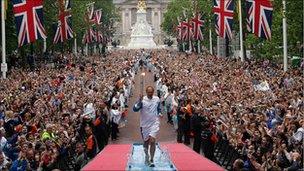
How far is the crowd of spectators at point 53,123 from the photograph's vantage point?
17.6 meters

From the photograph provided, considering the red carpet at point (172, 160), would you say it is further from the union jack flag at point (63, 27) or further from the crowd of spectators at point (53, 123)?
the union jack flag at point (63, 27)

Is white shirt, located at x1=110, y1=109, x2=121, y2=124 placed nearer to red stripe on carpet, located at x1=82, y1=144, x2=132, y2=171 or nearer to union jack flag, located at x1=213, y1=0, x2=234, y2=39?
red stripe on carpet, located at x1=82, y1=144, x2=132, y2=171

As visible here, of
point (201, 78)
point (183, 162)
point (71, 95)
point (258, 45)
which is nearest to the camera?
point (183, 162)

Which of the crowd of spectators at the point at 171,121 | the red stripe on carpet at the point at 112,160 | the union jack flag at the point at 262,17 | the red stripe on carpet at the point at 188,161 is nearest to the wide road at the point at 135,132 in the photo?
the crowd of spectators at the point at 171,121

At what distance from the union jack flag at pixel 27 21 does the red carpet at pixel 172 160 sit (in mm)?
18982

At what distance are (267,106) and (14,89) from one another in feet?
43.4

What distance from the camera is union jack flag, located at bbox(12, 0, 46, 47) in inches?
1518

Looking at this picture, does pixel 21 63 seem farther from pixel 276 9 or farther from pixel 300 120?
pixel 300 120

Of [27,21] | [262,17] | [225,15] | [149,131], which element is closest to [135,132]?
[27,21]

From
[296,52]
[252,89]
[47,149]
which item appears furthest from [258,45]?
[47,149]

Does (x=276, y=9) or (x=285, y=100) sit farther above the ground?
(x=276, y=9)

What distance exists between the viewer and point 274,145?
17.3 meters

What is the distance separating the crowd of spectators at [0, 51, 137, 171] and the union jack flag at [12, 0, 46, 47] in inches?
88.0

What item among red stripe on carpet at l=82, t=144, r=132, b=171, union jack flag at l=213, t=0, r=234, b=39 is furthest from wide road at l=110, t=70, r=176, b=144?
union jack flag at l=213, t=0, r=234, b=39
